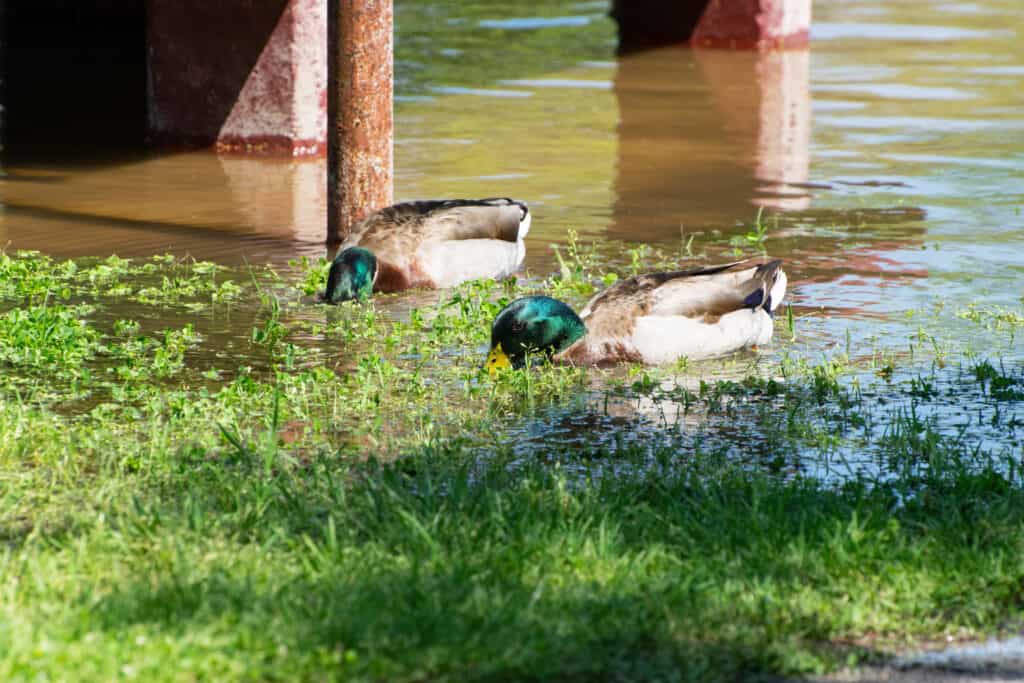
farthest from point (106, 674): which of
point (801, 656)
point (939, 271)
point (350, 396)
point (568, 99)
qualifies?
point (568, 99)

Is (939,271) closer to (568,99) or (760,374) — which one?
(760,374)

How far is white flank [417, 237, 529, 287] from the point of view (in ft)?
34.6

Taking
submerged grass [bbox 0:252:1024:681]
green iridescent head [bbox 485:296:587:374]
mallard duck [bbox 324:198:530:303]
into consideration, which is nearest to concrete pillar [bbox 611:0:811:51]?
mallard duck [bbox 324:198:530:303]

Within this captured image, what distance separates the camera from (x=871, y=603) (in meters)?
5.15

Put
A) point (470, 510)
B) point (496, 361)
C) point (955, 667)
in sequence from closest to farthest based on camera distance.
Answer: point (955, 667)
point (470, 510)
point (496, 361)

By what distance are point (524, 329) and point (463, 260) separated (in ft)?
7.50

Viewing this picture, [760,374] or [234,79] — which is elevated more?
[234,79]

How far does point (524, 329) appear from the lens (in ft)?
27.5

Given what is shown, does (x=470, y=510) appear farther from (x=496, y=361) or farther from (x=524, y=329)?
(x=524, y=329)

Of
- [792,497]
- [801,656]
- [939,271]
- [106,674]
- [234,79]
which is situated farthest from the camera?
[234,79]

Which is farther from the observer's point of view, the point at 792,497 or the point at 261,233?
the point at 261,233

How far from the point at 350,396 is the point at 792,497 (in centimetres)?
258

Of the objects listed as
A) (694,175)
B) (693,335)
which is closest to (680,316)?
(693,335)

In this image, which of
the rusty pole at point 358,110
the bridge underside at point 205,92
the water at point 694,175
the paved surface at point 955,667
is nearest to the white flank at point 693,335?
the water at point 694,175
